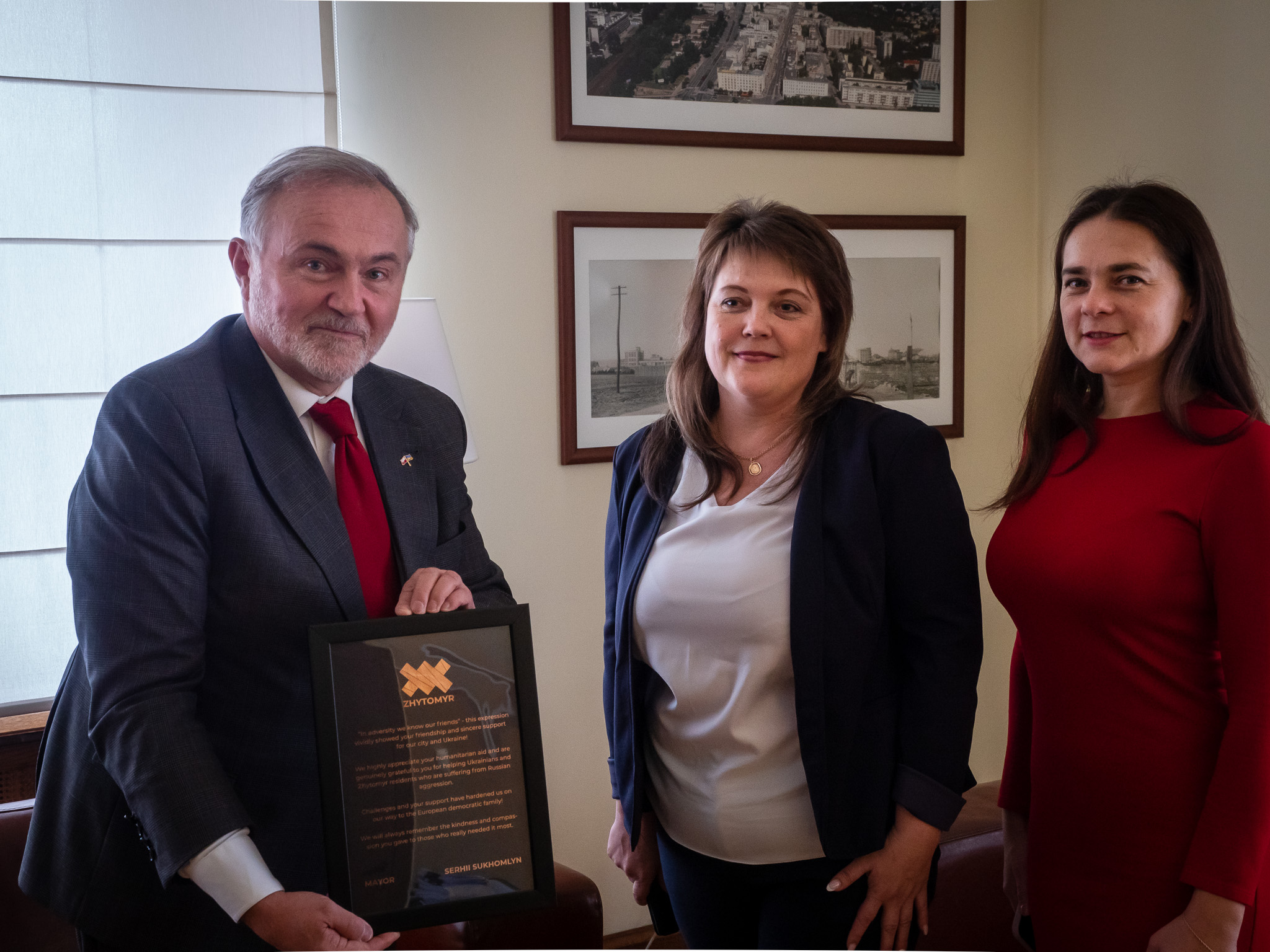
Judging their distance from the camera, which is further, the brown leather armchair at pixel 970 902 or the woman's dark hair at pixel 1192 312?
the brown leather armchair at pixel 970 902

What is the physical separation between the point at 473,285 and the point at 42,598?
1.40 m

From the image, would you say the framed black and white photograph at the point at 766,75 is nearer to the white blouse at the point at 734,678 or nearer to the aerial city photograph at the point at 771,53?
the aerial city photograph at the point at 771,53

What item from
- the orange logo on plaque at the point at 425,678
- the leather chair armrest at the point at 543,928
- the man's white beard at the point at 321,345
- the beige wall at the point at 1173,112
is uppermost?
the beige wall at the point at 1173,112

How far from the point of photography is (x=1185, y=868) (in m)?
1.42

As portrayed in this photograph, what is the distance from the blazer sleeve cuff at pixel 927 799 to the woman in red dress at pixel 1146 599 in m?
0.23

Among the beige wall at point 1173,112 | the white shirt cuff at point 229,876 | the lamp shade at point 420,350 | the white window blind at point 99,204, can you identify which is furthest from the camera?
the beige wall at point 1173,112

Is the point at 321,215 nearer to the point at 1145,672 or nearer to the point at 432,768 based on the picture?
the point at 432,768

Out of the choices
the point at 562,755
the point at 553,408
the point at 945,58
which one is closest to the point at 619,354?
the point at 553,408

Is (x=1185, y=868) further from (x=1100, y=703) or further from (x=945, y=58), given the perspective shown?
(x=945, y=58)

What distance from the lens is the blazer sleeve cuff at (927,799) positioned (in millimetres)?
1508

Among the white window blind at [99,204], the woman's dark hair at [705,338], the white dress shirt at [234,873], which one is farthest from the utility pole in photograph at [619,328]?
the white dress shirt at [234,873]

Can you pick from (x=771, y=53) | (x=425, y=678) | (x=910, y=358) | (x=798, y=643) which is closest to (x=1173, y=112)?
(x=910, y=358)

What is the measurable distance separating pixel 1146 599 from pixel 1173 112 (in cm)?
196

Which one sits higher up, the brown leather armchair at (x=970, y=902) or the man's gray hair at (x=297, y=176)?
the man's gray hair at (x=297, y=176)
